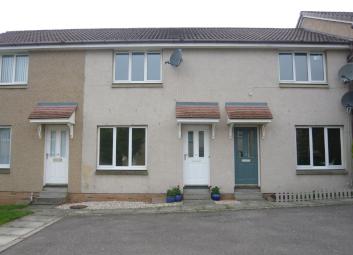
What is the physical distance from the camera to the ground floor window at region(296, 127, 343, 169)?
11266mm

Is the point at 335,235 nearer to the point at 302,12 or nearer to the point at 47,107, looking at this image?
the point at 47,107

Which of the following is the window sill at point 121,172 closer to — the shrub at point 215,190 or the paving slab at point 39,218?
the shrub at point 215,190

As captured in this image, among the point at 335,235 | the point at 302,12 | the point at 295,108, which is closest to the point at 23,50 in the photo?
the point at 295,108

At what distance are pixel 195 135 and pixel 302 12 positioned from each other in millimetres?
10017

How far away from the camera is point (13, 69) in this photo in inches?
465

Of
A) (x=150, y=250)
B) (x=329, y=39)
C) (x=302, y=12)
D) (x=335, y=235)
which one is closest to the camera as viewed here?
(x=150, y=250)

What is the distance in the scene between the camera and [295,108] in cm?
1128

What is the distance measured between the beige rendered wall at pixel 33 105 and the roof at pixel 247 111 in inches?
216

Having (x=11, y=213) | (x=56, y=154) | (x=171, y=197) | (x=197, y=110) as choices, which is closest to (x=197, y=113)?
(x=197, y=110)

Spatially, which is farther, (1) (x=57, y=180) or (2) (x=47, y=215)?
(1) (x=57, y=180)

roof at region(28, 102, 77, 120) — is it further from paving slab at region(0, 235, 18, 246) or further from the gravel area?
paving slab at region(0, 235, 18, 246)

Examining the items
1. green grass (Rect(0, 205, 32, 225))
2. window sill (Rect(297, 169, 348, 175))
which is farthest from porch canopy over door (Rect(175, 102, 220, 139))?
green grass (Rect(0, 205, 32, 225))

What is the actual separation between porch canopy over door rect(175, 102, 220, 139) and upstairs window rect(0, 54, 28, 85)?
611cm

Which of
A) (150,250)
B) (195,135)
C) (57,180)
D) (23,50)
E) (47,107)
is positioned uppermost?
(23,50)
